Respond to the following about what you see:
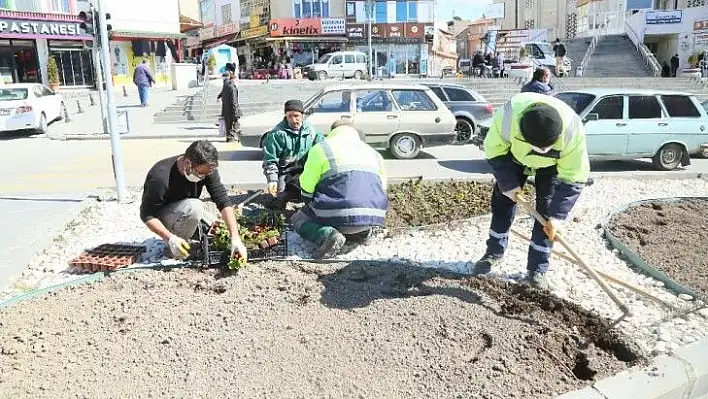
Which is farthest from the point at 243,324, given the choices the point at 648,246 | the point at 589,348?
the point at 648,246

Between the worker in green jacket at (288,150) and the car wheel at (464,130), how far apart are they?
8373mm

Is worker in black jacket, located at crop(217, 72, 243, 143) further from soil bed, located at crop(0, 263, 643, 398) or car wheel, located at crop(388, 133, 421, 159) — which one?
soil bed, located at crop(0, 263, 643, 398)

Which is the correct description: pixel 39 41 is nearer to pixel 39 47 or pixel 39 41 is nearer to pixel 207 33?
pixel 39 47

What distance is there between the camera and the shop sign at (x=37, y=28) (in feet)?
94.8

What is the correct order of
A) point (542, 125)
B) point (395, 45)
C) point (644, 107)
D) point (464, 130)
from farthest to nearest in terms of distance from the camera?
point (395, 45)
point (464, 130)
point (644, 107)
point (542, 125)

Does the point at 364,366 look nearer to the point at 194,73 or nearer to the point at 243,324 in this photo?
the point at 243,324

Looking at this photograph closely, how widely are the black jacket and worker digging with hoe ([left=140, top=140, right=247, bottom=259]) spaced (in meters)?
9.52

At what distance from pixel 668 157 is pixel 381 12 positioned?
3840cm

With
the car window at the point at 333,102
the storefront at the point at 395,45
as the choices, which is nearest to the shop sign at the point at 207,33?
the storefront at the point at 395,45

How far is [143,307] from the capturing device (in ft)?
13.8

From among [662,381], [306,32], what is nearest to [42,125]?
[662,381]

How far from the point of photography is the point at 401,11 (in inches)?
1818

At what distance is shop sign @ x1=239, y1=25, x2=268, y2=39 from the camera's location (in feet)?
155

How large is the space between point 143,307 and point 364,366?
1.79 meters
